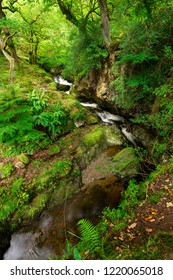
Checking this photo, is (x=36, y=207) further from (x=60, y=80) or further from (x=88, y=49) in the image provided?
(x=60, y=80)

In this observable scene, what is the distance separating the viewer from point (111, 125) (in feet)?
32.5

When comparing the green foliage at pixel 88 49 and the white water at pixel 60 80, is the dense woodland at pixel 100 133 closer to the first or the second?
the green foliage at pixel 88 49

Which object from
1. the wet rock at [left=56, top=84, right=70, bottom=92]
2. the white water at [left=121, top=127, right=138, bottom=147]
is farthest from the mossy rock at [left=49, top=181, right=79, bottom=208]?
the wet rock at [left=56, top=84, right=70, bottom=92]

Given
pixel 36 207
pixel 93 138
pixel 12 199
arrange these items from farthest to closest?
pixel 93 138 → pixel 12 199 → pixel 36 207

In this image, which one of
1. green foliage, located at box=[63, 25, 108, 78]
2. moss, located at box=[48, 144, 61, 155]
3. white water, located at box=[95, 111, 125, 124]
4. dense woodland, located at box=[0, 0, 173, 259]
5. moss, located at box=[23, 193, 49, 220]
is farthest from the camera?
white water, located at box=[95, 111, 125, 124]

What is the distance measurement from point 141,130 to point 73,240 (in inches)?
218

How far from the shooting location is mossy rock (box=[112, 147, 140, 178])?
7.09 meters

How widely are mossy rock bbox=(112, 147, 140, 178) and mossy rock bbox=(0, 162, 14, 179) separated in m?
4.12

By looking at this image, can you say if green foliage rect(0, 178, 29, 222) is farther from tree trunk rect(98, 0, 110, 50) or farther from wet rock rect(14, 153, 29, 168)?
tree trunk rect(98, 0, 110, 50)

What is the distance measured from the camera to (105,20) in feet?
30.9

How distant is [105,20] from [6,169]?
332 inches

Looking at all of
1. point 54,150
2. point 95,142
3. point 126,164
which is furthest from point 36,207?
point 95,142

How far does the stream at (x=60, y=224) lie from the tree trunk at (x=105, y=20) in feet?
22.7

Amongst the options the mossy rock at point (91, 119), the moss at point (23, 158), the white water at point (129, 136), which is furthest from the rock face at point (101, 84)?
the moss at point (23, 158)
